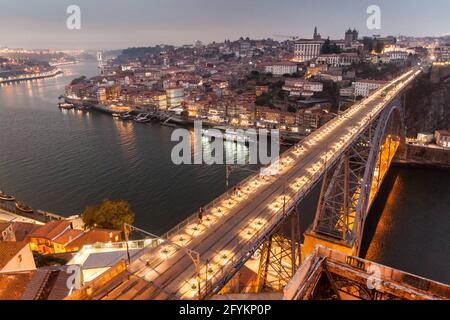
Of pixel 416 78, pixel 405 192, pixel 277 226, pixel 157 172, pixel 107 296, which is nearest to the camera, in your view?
pixel 107 296

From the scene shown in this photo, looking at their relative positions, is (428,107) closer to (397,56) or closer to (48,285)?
(397,56)

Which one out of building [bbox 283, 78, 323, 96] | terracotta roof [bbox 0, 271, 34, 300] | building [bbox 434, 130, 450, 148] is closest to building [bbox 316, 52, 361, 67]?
building [bbox 283, 78, 323, 96]

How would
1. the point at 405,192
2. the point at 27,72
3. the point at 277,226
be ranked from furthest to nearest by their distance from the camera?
the point at 27,72 < the point at 405,192 < the point at 277,226

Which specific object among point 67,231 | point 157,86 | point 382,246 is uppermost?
point 157,86

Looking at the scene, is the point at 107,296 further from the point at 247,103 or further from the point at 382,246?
the point at 247,103

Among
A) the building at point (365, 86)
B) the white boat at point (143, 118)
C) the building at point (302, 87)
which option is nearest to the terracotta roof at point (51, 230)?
the white boat at point (143, 118)

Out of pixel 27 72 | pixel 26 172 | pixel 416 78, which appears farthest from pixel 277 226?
pixel 27 72

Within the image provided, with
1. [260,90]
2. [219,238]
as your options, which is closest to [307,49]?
[260,90]
